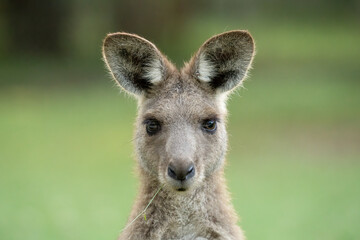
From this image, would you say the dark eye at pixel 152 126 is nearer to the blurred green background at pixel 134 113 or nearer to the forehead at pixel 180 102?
the forehead at pixel 180 102

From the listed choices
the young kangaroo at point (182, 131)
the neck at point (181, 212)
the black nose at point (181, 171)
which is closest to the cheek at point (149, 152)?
the young kangaroo at point (182, 131)

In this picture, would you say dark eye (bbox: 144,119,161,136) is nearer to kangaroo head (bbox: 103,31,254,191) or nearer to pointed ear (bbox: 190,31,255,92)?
kangaroo head (bbox: 103,31,254,191)

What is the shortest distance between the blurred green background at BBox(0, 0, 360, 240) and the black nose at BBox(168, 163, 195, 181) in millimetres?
1178

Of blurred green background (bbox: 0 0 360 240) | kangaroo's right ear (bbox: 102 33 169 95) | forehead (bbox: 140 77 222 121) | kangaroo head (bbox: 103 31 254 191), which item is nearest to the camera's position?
kangaroo head (bbox: 103 31 254 191)

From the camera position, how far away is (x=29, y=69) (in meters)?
28.5

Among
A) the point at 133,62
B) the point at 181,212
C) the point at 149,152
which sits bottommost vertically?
the point at 181,212

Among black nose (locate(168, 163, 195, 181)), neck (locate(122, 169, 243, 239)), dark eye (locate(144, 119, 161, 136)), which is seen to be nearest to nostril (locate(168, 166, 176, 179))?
black nose (locate(168, 163, 195, 181))

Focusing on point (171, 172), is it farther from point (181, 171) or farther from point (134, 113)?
point (134, 113)

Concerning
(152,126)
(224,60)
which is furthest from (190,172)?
(224,60)

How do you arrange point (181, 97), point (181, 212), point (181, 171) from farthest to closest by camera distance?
point (181, 97)
point (181, 212)
point (181, 171)

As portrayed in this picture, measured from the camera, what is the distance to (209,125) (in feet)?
21.3

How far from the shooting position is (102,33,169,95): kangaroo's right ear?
21.5 feet

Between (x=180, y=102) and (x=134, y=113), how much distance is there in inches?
665

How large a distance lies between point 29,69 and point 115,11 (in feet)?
14.9
